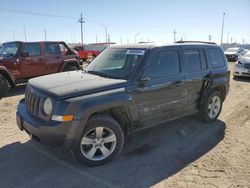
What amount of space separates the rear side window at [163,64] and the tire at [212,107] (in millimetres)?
1294

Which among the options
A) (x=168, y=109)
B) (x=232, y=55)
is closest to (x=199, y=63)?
(x=168, y=109)

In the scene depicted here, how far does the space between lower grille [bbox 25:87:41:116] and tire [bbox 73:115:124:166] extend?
31.1 inches

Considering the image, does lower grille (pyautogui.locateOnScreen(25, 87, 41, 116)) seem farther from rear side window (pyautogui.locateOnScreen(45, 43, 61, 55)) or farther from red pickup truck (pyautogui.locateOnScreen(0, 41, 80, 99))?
rear side window (pyautogui.locateOnScreen(45, 43, 61, 55))

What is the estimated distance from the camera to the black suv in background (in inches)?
144

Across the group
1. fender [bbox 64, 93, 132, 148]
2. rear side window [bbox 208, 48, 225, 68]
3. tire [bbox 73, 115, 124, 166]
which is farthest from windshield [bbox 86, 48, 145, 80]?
rear side window [bbox 208, 48, 225, 68]

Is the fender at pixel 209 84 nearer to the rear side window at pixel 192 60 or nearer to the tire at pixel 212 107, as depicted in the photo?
the tire at pixel 212 107

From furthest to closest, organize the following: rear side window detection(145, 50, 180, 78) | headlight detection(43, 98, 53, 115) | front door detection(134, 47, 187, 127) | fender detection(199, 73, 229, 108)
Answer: fender detection(199, 73, 229, 108)
rear side window detection(145, 50, 180, 78)
front door detection(134, 47, 187, 127)
headlight detection(43, 98, 53, 115)

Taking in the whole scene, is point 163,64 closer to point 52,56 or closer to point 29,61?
point 29,61

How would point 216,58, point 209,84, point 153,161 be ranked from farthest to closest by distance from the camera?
point 216,58 < point 209,84 < point 153,161

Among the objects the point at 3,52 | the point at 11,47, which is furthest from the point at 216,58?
the point at 11,47

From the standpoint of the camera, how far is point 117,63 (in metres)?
4.85

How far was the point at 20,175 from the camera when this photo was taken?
3730 millimetres

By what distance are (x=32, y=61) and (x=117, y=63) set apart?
595 cm

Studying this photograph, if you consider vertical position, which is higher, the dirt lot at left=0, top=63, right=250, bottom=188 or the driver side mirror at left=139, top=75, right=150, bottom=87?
the driver side mirror at left=139, top=75, right=150, bottom=87
